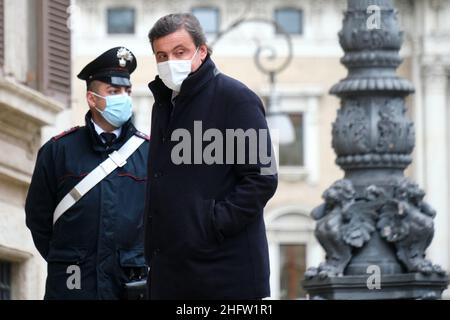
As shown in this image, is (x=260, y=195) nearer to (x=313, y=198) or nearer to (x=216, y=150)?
(x=216, y=150)

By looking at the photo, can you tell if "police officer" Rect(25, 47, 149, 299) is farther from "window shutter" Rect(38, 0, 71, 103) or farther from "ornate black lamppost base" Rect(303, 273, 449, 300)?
"window shutter" Rect(38, 0, 71, 103)

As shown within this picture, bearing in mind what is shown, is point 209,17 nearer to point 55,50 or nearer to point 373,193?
point 55,50

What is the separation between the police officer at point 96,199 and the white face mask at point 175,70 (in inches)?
64.7

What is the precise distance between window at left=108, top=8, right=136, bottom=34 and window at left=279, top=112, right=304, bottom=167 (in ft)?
18.2

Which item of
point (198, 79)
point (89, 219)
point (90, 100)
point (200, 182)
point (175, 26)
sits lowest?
point (200, 182)

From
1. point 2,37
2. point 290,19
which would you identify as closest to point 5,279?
point 2,37

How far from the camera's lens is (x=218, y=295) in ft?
29.0

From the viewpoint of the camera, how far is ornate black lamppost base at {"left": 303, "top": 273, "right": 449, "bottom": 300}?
13695 mm

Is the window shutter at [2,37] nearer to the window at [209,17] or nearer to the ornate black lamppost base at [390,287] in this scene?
the ornate black lamppost base at [390,287]

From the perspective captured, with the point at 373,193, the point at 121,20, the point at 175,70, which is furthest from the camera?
the point at 121,20

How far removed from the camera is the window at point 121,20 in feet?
220

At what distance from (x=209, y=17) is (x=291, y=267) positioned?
784cm

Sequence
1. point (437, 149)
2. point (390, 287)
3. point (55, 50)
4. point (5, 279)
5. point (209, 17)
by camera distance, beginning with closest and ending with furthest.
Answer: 1. point (390, 287)
2. point (5, 279)
3. point (55, 50)
4. point (209, 17)
5. point (437, 149)

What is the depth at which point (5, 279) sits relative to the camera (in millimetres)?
17328
